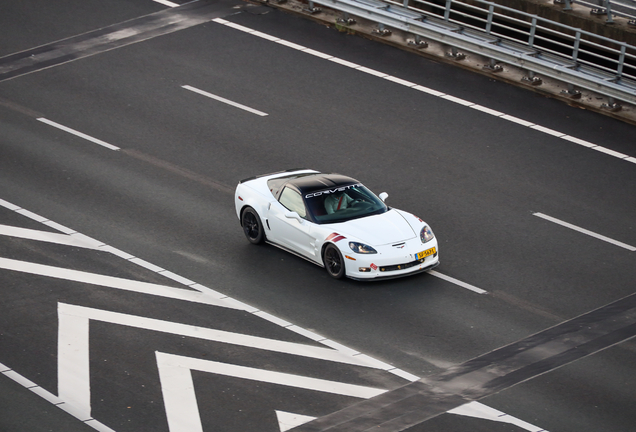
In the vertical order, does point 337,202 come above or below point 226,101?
above

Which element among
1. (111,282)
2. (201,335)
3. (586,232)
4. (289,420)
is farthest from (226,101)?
(289,420)

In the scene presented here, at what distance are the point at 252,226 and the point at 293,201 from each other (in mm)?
972

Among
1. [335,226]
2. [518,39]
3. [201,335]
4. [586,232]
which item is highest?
[518,39]

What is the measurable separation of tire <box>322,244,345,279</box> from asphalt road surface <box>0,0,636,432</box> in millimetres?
227

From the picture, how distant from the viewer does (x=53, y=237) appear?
710 inches

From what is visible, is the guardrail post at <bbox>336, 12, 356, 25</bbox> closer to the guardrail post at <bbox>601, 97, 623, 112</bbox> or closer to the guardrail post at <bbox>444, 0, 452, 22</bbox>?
the guardrail post at <bbox>444, 0, 452, 22</bbox>

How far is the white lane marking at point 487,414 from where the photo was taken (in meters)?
12.7

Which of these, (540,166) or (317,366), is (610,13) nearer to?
(540,166)

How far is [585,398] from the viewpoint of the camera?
1323 cm

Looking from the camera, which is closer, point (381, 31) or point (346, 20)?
point (381, 31)

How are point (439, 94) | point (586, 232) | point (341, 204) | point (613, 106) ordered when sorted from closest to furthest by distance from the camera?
point (341, 204), point (586, 232), point (613, 106), point (439, 94)

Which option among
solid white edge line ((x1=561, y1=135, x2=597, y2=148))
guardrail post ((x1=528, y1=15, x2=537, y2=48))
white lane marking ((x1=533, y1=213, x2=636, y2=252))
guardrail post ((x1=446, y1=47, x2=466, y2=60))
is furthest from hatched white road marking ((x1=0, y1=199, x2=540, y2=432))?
guardrail post ((x1=446, y1=47, x2=466, y2=60))

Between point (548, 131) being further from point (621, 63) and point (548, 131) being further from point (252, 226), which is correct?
point (252, 226)

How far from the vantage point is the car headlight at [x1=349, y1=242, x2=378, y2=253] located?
1617 centimetres
